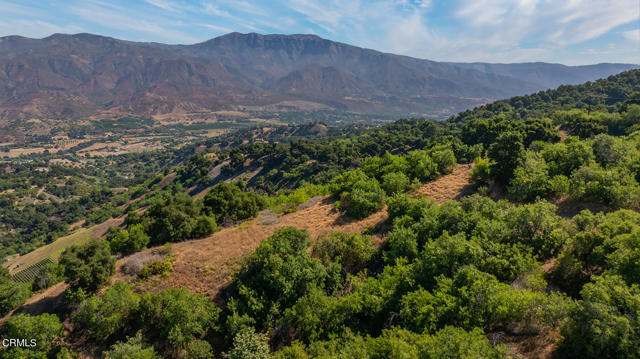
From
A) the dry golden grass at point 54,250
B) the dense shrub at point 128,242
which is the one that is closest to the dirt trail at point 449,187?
the dense shrub at point 128,242

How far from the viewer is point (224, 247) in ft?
99.9

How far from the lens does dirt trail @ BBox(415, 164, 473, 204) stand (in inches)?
1396

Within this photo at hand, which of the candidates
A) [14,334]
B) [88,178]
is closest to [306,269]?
[14,334]

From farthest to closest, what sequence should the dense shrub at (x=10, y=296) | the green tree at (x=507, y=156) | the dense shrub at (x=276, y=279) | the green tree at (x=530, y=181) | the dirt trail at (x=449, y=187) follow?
the dirt trail at (x=449, y=187) < the green tree at (x=507, y=156) < the green tree at (x=530, y=181) < the dense shrub at (x=10, y=296) < the dense shrub at (x=276, y=279)

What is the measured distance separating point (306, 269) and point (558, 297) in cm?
1534

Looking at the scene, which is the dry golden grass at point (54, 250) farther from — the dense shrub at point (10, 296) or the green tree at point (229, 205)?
the dense shrub at point (10, 296)

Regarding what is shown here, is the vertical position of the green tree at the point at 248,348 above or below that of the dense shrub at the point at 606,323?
below

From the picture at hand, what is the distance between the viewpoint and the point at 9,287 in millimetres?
23719

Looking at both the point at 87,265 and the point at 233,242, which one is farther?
the point at 233,242

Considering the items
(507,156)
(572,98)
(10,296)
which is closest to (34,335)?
(10,296)

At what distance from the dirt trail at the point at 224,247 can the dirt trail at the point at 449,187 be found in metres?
7.52

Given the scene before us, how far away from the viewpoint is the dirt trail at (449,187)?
35469 mm

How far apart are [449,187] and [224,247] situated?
97.0 ft

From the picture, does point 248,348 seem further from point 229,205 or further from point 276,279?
point 229,205
